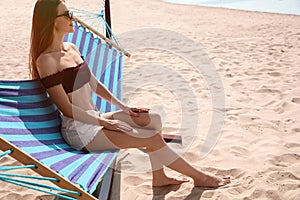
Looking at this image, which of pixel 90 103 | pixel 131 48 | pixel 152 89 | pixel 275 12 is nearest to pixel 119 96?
pixel 90 103

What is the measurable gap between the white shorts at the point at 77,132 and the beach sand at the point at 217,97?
0.47m

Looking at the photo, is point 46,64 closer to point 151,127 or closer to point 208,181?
point 151,127

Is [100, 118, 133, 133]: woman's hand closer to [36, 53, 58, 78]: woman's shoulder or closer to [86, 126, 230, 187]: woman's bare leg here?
[86, 126, 230, 187]: woman's bare leg

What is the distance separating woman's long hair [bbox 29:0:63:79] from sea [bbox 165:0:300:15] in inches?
351

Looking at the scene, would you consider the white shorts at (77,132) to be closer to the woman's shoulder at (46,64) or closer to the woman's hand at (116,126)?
the woman's hand at (116,126)

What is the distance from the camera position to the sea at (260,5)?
10.4 metres

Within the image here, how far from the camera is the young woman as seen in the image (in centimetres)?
210

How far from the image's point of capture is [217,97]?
3770mm

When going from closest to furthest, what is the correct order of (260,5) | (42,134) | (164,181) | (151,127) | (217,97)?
(42,134)
(151,127)
(164,181)
(217,97)
(260,5)

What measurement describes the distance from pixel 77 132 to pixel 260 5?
10401 millimetres

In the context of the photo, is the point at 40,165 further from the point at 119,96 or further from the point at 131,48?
the point at 131,48

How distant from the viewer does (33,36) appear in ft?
7.02

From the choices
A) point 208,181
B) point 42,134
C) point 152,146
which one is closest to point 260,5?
point 208,181

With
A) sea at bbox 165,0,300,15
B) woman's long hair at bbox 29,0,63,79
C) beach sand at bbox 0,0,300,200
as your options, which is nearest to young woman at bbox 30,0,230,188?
woman's long hair at bbox 29,0,63,79
